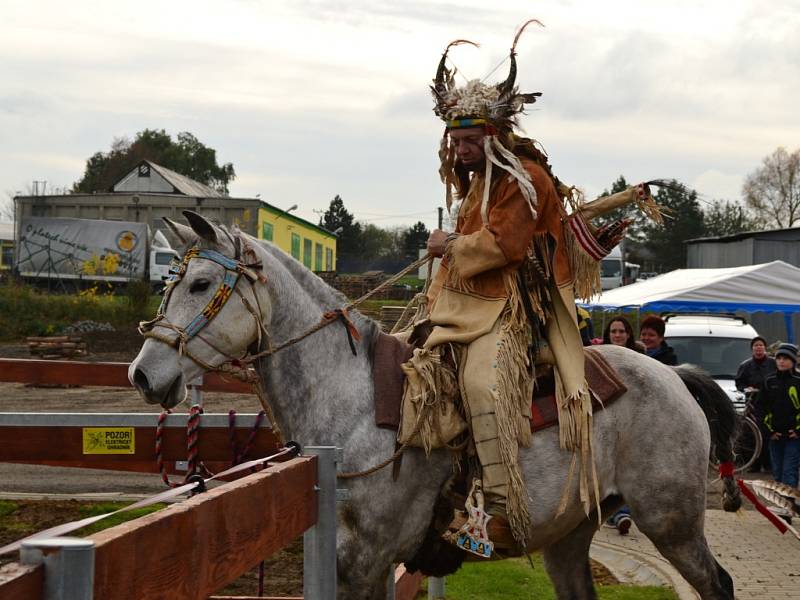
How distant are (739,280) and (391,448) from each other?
545 inches

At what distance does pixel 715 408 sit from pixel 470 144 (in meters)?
2.31

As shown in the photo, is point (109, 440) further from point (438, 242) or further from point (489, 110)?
point (489, 110)

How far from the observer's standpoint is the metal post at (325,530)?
3.11 meters

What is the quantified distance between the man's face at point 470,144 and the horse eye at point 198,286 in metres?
1.45

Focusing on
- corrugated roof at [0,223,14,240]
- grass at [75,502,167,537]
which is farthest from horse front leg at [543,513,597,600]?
corrugated roof at [0,223,14,240]

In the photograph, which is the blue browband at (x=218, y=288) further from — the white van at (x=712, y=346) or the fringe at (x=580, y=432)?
the white van at (x=712, y=346)

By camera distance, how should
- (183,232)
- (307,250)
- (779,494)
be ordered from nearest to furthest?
(183,232)
(779,494)
(307,250)

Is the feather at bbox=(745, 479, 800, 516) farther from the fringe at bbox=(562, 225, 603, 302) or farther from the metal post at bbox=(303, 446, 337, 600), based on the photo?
the metal post at bbox=(303, 446, 337, 600)

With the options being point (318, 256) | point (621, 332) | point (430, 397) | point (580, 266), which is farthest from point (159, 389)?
point (318, 256)

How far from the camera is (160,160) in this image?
3263 inches

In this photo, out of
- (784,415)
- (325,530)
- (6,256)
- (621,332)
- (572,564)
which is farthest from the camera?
(6,256)

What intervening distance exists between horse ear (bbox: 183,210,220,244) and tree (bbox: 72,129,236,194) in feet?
257

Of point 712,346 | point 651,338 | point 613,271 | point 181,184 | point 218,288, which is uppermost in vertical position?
point 181,184

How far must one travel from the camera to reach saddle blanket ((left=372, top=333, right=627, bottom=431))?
15.1 ft
